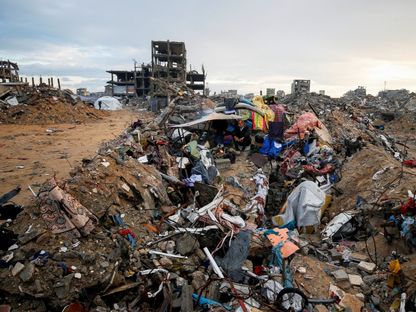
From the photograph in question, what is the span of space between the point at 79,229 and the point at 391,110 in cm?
2520

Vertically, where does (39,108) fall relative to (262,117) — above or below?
above

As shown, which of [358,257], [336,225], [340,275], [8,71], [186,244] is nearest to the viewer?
[340,275]

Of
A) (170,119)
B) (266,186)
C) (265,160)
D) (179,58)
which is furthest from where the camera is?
(179,58)

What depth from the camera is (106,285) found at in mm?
3135

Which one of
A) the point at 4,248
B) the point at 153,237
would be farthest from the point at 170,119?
the point at 4,248

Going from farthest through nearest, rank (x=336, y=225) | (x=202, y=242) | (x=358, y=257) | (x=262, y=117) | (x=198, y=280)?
1. (x=262, y=117)
2. (x=336, y=225)
3. (x=358, y=257)
4. (x=202, y=242)
5. (x=198, y=280)

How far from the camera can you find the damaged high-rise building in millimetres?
33469

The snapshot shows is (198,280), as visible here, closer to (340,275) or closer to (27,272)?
(27,272)

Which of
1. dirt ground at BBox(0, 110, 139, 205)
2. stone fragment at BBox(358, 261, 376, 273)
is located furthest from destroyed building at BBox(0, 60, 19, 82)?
stone fragment at BBox(358, 261, 376, 273)

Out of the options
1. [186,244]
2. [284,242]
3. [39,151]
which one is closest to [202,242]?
[186,244]

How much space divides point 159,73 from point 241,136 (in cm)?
2689

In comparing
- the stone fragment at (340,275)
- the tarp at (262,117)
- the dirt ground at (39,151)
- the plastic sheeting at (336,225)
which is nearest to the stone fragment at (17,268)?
the dirt ground at (39,151)

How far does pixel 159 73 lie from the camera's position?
34.6 meters

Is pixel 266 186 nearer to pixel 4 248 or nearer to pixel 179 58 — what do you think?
pixel 4 248
